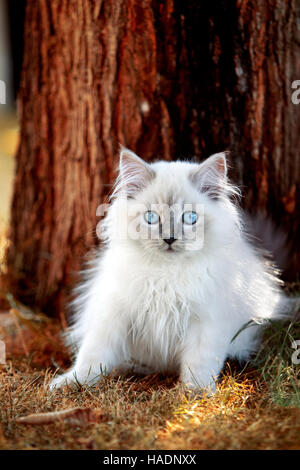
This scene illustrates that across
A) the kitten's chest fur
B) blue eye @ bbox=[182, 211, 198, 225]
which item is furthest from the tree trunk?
the kitten's chest fur

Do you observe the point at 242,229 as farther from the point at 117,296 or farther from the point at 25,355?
the point at 25,355

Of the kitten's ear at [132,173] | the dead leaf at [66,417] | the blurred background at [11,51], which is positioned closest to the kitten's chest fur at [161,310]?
the kitten's ear at [132,173]

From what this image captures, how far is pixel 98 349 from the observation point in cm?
261

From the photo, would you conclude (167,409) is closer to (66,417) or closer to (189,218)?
(66,417)

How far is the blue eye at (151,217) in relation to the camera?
2482 mm

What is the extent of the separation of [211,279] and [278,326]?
59 cm

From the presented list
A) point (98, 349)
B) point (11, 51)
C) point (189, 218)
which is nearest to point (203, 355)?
point (98, 349)

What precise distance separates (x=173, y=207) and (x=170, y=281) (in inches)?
14.5

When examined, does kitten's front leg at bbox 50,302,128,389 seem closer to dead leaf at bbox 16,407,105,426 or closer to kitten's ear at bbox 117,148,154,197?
dead leaf at bbox 16,407,105,426

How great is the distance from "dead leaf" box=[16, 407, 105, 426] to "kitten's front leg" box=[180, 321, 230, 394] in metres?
0.58

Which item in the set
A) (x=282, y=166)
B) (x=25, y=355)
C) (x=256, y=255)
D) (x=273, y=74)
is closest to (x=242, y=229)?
(x=256, y=255)

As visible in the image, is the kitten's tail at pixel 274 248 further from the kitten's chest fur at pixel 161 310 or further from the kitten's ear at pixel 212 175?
the kitten's chest fur at pixel 161 310

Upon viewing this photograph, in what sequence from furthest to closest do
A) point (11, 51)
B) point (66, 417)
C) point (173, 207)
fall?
point (11, 51), point (173, 207), point (66, 417)

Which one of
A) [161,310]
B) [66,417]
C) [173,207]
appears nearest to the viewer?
[66,417]
